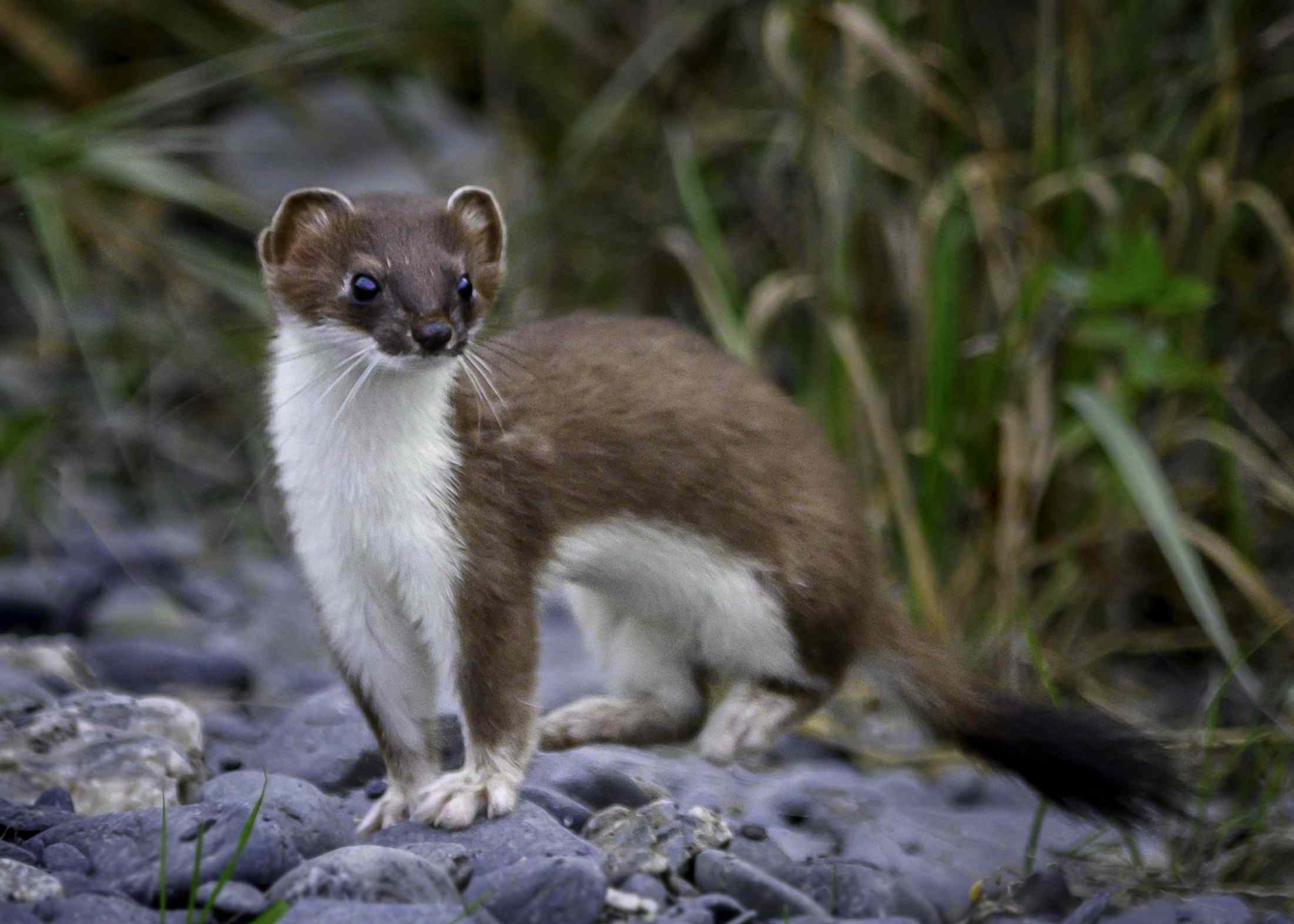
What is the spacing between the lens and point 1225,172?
3.86 meters

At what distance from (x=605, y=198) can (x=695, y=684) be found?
7.35ft

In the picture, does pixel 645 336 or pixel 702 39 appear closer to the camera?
pixel 645 336

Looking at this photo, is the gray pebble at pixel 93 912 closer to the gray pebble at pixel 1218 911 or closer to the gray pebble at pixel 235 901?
the gray pebble at pixel 235 901

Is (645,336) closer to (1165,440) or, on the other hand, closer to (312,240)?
(312,240)

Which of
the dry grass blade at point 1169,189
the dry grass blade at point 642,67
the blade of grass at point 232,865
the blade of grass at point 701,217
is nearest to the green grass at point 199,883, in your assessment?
the blade of grass at point 232,865

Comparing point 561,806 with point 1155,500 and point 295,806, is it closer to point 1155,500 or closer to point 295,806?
point 295,806

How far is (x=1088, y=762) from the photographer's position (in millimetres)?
2574

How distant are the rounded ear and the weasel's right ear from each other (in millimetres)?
165

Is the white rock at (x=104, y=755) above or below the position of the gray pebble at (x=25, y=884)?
below

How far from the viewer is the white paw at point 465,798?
2.34 metres

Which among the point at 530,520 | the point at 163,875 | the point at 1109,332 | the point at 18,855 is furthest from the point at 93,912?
the point at 1109,332

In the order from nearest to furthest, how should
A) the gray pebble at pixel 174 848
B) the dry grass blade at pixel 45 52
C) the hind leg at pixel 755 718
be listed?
the gray pebble at pixel 174 848, the hind leg at pixel 755 718, the dry grass blade at pixel 45 52

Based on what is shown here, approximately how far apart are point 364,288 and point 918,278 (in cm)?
193

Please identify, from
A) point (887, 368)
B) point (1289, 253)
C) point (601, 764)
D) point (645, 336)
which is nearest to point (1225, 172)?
point (1289, 253)
